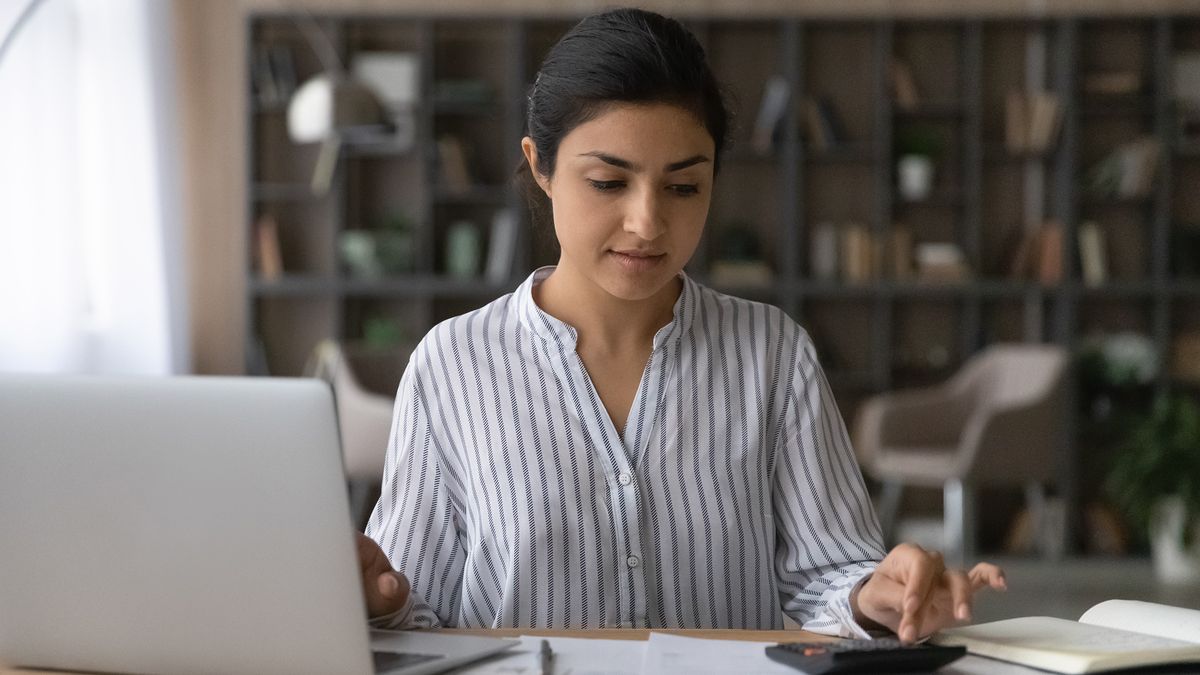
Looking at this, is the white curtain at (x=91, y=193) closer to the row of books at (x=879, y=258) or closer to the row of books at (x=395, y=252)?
the row of books at (x=395, y=252)

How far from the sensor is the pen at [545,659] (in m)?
1.19

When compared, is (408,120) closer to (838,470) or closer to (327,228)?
(327,228)

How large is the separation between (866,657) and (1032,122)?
5.62m

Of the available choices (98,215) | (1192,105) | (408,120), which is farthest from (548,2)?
(1192,105)

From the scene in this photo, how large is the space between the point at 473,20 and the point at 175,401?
5683 millimetres

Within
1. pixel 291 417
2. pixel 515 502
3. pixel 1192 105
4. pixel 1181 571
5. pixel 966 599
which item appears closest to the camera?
pixel 291 417

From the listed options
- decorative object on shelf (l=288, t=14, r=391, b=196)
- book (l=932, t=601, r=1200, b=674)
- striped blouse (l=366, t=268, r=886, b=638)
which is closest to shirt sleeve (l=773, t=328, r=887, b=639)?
striped blouse (l=366, t=268, r=886, b=638)

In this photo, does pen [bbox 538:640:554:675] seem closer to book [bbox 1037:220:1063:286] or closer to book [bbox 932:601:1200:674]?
book [bbox 932:601:1200:674]

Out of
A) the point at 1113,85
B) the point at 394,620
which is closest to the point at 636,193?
the point at 394,620

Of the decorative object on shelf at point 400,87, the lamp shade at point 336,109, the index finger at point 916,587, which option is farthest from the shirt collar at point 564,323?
the decorative object on shelf at point 400,87

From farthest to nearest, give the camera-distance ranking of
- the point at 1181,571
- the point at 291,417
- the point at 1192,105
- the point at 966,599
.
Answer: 1. the point at 1192,105
2. the point at 1181,571
3. the point at 966,599
4. the point at 291,417

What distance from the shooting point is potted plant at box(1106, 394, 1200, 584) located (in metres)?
5.68

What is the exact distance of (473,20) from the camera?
21.4 ft

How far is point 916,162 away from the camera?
21.0 ft
